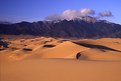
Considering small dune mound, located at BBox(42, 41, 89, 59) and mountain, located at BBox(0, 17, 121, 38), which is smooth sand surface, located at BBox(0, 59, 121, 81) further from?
mountain, located at BBox(0, 17, 121, 38)

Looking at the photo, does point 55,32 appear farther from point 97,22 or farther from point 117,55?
point 117,55

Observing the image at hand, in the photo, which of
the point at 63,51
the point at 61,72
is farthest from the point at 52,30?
the point at 61,72

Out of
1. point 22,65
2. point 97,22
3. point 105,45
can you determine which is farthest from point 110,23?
point 22,65

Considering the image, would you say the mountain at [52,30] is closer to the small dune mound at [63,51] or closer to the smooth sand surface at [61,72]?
the small dune mound at [63,51]

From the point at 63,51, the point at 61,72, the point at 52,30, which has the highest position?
the point at 61,72

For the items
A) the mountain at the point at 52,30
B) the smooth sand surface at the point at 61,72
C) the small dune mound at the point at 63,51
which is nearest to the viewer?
the smooth sand surface at the point at 61,72

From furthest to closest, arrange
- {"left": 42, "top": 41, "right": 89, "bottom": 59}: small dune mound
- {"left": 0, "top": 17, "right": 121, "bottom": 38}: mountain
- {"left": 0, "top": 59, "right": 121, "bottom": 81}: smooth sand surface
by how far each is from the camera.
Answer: {"left": 0, "top": 17, "right": 121, "bottom": 38}: mountain → {"left": 42, "top": 41, "right": 89, "bottom": 59}: small dune mound → {"left": 0, "top": 59, "right": 121, "bottom": 81}: smooth sand surface

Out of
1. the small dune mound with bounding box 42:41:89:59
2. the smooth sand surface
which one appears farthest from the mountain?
the smooth sand surface

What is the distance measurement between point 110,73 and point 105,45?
76.7 feet

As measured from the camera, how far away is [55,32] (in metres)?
105

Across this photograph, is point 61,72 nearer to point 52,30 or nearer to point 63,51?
point 63,51

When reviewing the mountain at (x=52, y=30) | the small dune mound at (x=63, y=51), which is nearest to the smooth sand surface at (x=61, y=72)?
the small dune mound at (x=63, y=51)

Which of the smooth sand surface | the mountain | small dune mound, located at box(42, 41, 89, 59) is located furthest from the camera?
the mountain

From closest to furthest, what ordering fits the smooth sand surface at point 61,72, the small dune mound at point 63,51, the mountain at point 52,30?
1. the smooth sand surface at point 61,72
2. the small dune mound at point 63,51
3. the mountain at point 52,30
